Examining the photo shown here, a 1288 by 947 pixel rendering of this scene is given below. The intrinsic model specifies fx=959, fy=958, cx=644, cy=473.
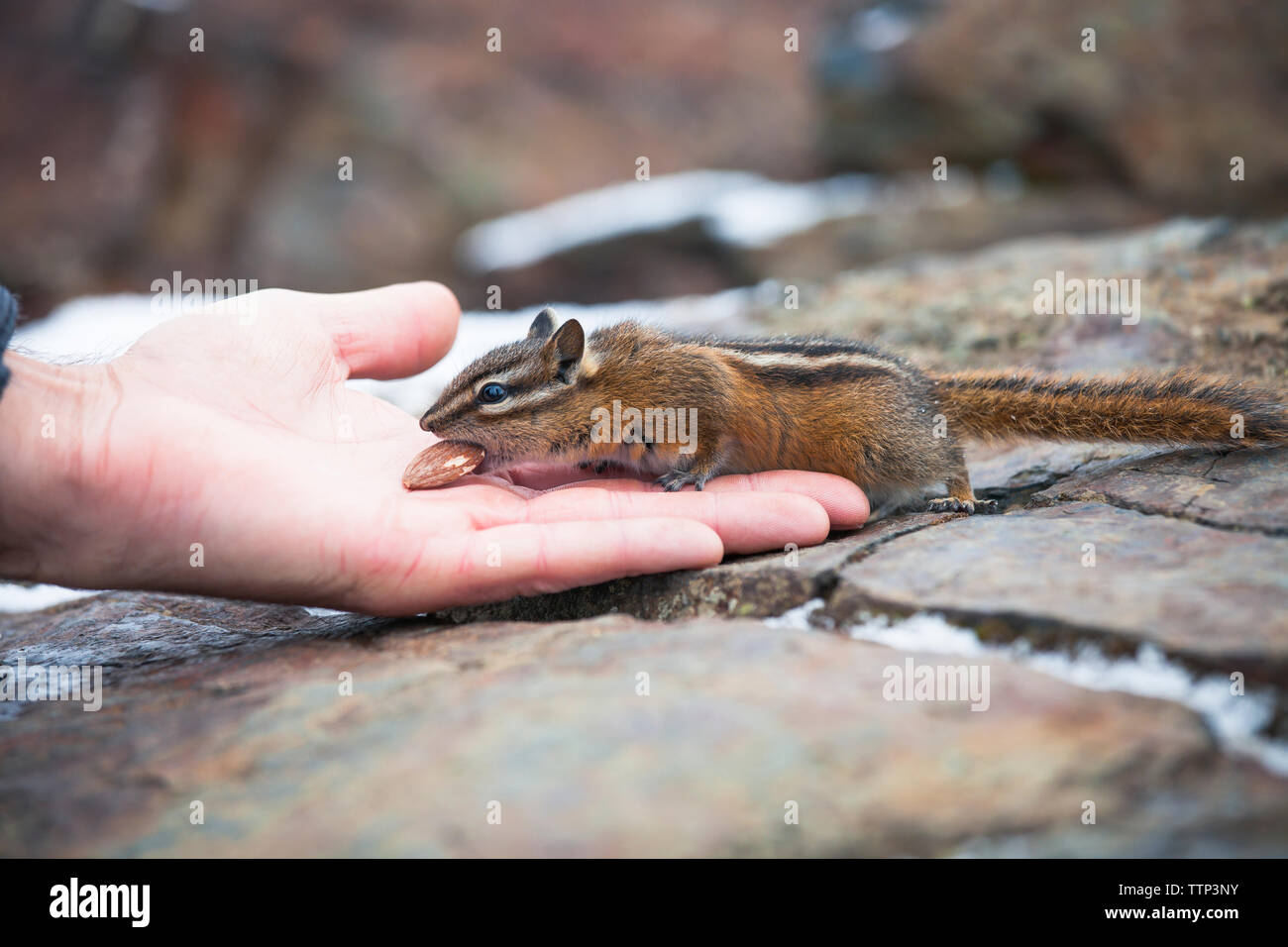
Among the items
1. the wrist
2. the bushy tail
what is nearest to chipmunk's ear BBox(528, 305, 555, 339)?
the bushy tail

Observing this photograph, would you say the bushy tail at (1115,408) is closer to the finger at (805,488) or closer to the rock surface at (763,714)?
the rock surface at (763,714)

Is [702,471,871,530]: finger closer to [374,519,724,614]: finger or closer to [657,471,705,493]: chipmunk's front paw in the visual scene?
[657,471,705,493]: chipmunk's front paw

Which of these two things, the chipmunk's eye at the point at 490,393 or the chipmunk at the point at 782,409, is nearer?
the chipmunk at the point at 782,409

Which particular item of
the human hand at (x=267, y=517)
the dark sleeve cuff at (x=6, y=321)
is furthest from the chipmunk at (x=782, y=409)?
the dark sleeve cuff at (x=6, y=321)

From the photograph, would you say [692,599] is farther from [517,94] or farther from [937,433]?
[517,94]

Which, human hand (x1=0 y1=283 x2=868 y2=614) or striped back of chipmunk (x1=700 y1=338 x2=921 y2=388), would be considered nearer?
human hand (x1=0 y1=283 x2=868 y2=614)

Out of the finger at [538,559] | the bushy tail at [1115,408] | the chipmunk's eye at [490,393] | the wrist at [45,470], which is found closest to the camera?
the wrist at [45,470]
